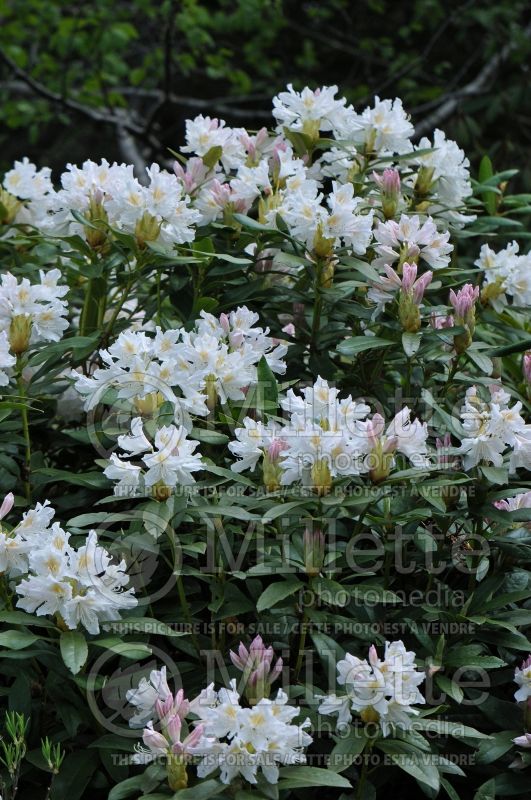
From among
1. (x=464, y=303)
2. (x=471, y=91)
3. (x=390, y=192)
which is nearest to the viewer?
(x=464, y=303)

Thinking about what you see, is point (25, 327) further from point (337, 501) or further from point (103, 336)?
point (337, 501)

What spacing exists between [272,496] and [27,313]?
603 millimetres

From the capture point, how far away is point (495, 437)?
1605mm

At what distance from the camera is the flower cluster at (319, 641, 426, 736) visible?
1.41 meters

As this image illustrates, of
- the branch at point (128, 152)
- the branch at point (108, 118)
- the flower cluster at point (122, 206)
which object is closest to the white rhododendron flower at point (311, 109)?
the flower cluster at point (122, 206)

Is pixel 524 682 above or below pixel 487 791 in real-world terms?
above

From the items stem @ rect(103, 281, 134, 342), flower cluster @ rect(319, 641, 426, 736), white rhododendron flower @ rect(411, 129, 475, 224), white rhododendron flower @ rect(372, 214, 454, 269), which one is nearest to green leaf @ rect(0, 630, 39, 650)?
flower cluster @ rect(319, 641, 426, 736)

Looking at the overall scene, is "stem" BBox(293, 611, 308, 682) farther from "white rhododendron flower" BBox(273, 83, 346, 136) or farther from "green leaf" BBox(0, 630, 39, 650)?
"white rhododendron flower" BBox(273, 83, 346, 136)

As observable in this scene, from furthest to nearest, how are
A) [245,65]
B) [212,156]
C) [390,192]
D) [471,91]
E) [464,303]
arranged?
[245,65] → [471,91] → [212,156] → [390,192] → [464,303]

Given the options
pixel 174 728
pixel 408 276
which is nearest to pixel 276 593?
pixel 174 728

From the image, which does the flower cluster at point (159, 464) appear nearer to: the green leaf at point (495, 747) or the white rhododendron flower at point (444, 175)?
the green leaf at point (495, 747)

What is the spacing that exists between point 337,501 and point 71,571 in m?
0.38

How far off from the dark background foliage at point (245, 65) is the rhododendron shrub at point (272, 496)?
2.39 metres

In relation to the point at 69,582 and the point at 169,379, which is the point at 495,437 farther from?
the point at 69,582
